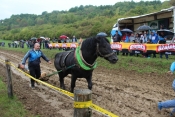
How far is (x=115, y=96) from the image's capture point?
24.5ft

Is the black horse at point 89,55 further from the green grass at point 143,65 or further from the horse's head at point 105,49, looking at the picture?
the green grass at point 143,65

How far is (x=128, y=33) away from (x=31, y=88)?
40.8 ft

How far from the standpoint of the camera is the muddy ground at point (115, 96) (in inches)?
241

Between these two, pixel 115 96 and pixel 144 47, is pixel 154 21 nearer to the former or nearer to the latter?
pixel 144 47

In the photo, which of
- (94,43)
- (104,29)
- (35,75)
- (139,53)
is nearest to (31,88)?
(35,75)

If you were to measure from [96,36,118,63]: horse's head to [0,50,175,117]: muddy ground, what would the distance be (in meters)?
1.36

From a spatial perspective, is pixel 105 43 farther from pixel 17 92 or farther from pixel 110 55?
pixel 17 92

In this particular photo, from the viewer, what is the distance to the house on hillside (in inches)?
703

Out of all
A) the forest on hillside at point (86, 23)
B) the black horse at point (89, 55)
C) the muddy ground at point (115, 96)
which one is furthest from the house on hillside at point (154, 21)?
the forest on hillside at point (86, 23)

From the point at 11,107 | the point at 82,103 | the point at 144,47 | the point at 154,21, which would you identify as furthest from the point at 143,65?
the point at 82,103

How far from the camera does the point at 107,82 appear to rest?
9.76 m

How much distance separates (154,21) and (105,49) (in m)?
14.2

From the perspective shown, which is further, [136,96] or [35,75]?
[35,75]

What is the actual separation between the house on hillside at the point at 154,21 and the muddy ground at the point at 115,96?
8.35 metres
